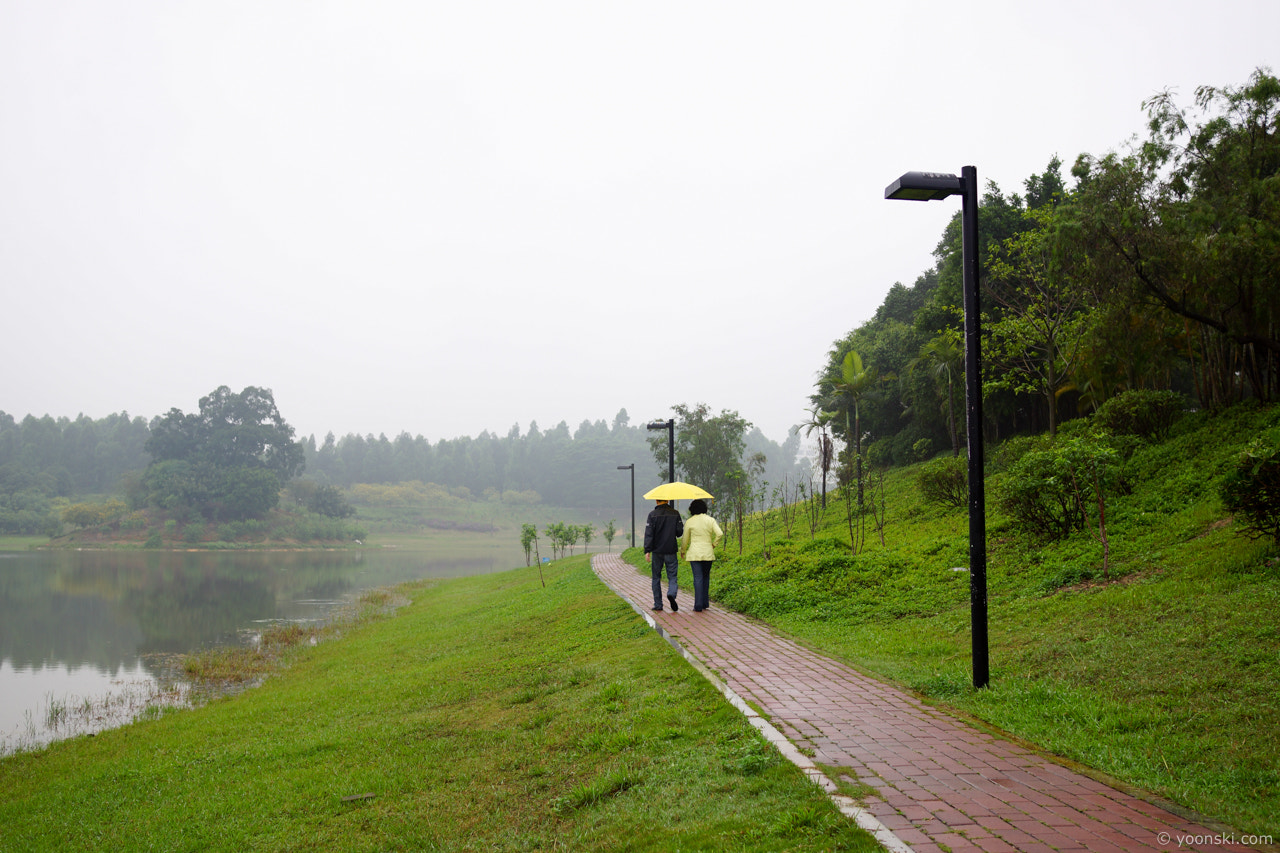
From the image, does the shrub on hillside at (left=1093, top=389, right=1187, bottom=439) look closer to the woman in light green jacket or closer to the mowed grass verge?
the woman in light green jacket

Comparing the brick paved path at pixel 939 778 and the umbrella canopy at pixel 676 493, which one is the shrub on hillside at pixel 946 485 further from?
the brick paved path at pixel 939 778

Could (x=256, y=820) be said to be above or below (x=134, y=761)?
above

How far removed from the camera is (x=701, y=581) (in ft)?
38.9

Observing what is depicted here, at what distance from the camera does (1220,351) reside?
1717cm

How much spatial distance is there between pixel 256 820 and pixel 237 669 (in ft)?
41.1

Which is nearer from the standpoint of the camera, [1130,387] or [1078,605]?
[1078,605]

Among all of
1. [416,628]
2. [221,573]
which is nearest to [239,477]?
[221,573]

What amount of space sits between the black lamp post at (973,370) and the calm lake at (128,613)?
45.9 ft

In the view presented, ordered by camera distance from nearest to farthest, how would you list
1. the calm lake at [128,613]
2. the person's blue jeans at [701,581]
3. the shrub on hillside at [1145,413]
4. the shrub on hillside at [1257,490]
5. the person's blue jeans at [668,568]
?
1. the shrub on hillside at [1257,490]
2. the person's blue jeans at [701,581]
3. the person's blue jeans at [668,568]
4. the calm lake at [128,613]
5. the shrub on hillside at [1145,413]

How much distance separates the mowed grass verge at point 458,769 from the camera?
454cm

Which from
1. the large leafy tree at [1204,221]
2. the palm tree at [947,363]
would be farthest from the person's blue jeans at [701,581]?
the palm tree at [947,363]

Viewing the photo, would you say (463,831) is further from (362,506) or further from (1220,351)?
(362,506)

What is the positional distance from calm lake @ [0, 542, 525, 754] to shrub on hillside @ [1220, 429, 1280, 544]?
55.8 ft

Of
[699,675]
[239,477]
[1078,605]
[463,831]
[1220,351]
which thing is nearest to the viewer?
[463,831]
